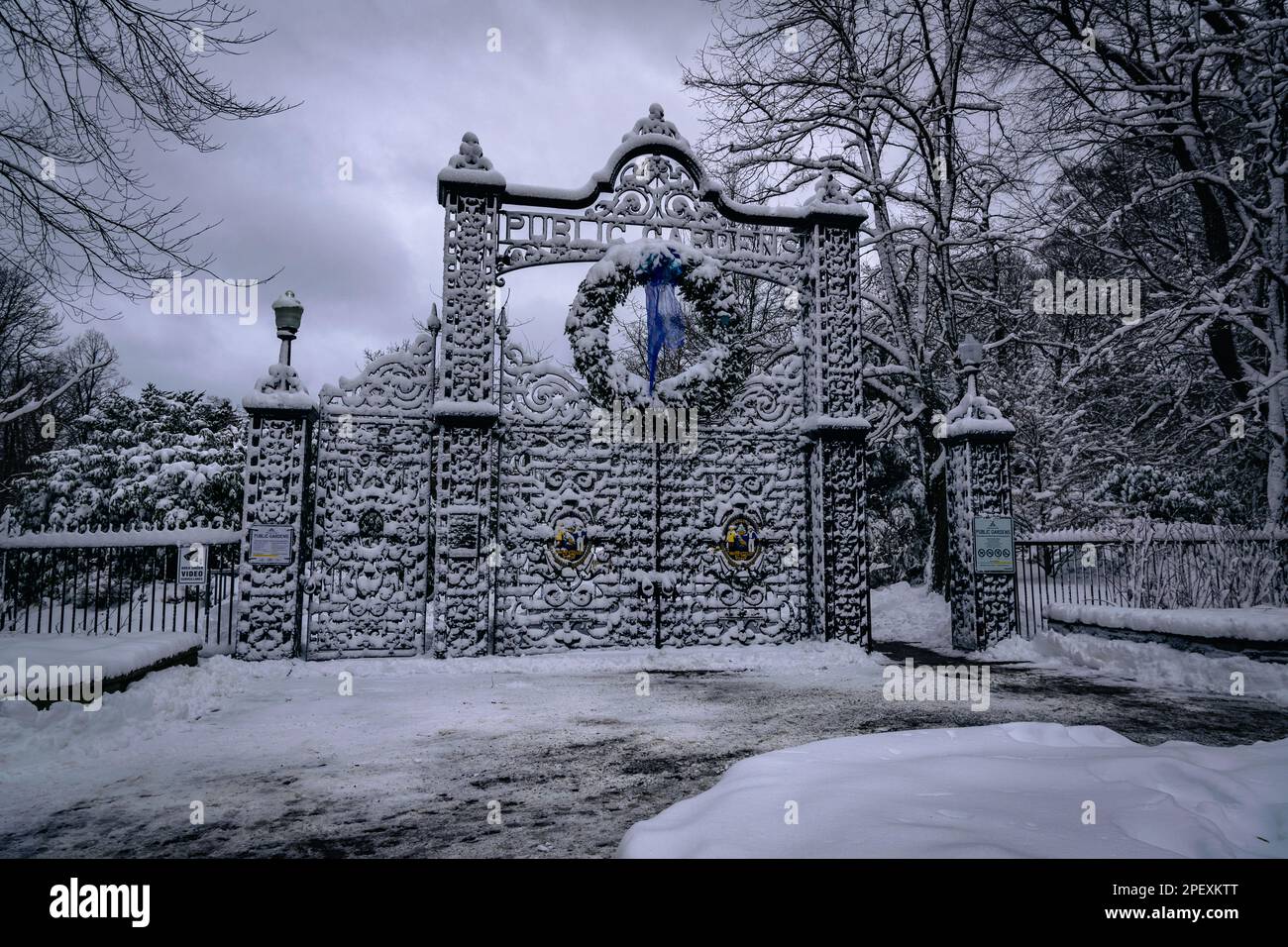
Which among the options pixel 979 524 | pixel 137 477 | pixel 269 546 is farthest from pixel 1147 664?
pixel 137 477

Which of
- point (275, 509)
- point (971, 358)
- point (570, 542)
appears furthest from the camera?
point (971, 358)

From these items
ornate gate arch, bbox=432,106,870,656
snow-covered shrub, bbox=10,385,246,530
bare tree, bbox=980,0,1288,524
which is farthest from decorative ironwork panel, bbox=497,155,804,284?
snow-covered shrub, bbox=10,385,246,530

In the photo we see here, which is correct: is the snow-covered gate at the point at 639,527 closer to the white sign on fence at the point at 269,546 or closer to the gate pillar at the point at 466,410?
the gate pillar at the point at 466,410

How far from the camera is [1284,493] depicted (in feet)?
38.6

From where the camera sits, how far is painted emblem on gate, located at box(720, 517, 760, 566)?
1026cm

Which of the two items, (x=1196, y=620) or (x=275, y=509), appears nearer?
(x=1196, y=620)

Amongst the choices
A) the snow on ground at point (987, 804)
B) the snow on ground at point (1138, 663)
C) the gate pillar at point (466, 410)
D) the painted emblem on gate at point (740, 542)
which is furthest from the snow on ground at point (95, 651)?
the snow on ground at point (1138, 663)

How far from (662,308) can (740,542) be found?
348cm

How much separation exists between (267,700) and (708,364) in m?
6.78

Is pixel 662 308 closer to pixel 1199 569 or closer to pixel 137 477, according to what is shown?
pixel 1199 569

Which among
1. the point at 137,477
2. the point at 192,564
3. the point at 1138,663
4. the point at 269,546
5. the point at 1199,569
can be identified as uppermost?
the point at 137,477

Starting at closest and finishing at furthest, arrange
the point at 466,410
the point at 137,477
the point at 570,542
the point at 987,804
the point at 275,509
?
the point at 987,804
the point at 275,509
the point at 466,410
the point at 570,542
the point at 137,477

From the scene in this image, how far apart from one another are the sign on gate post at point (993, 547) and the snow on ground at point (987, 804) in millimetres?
5799

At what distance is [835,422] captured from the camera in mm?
10227
